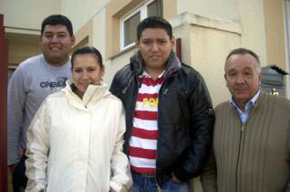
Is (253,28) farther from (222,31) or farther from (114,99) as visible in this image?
(114,99)

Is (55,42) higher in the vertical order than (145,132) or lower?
higher

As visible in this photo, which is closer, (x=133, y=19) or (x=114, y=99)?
(x=114, y=99)

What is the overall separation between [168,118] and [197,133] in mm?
241

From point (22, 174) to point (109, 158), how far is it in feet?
2.69

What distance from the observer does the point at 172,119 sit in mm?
2469

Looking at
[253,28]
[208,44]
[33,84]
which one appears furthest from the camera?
[253,28]

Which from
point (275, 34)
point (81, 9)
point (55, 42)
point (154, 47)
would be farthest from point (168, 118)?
point (81, 9)

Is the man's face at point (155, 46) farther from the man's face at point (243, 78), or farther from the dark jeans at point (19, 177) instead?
the dark jeans at point (19, 177)

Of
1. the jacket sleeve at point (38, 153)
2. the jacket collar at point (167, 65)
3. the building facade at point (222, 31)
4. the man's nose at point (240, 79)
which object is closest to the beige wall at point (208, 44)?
the building facade at point (222, 31)

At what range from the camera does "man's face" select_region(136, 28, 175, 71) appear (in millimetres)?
2578

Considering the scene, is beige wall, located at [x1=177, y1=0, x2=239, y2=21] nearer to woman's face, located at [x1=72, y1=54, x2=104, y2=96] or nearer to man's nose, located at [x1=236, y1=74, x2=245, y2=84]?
man's nose, located at [x1=236, y1=74, x2=245, y2=84]

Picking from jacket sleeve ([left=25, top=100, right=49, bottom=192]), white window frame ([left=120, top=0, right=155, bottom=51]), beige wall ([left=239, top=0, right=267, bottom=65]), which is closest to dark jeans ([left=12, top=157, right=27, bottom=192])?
jacket sleeve ([left=25, top=100, right=49, bottom=192])

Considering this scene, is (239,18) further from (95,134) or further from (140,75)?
(95,134)

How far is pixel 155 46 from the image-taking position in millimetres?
2566
